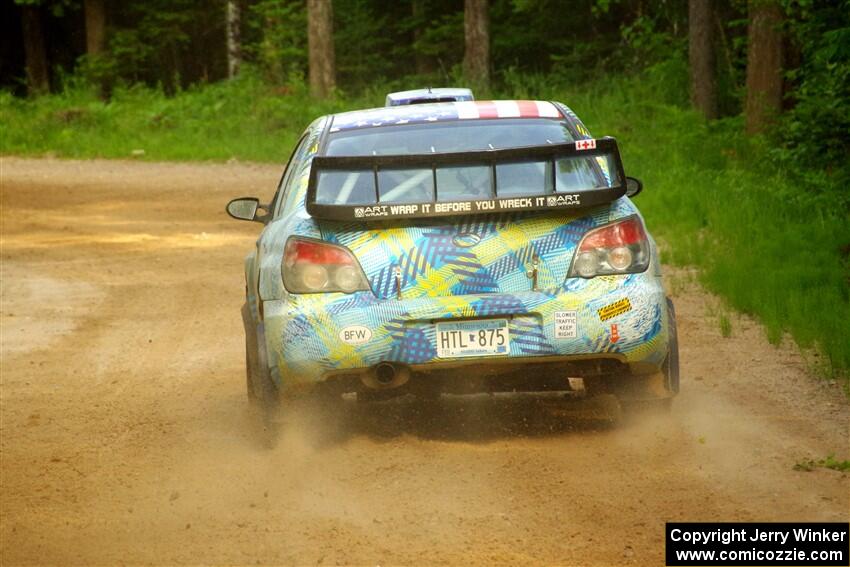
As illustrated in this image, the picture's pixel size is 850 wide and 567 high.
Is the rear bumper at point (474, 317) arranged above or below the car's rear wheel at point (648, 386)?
Answer: above

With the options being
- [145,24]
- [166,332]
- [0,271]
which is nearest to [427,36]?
[145,24]

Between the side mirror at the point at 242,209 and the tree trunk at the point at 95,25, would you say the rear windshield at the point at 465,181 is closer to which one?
the side mirror at the point at 242,209

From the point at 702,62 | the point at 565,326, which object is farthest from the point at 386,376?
the point at 702,62

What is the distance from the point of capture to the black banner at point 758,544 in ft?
16.5

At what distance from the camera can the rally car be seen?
6.64m

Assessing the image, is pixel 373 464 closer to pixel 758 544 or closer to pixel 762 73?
pixel 758 544

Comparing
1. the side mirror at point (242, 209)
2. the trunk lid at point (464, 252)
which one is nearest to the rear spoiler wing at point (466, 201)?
the trunk lid at point (464, 252)

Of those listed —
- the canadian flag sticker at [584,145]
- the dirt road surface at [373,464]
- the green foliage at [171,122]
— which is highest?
the canadian flag sticker at [584,145]

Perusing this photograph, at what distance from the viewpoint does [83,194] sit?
23891 mm

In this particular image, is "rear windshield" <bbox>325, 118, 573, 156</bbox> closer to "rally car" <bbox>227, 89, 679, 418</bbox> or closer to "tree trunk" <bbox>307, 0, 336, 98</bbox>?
"rally car" <bbox>227, 89, 679, 418</bbox>

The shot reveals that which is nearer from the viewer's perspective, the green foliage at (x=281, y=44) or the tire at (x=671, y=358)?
the tire at (x=671, y=358)

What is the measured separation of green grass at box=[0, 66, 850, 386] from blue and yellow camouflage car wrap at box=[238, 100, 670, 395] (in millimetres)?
2308

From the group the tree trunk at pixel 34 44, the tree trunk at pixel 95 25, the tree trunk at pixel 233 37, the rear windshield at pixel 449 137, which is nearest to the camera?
the rear windshield at pixel 449 137

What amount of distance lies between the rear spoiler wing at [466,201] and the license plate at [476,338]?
0.50 m
